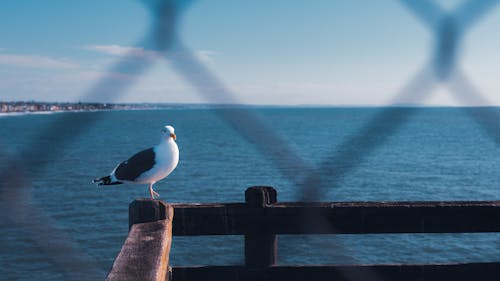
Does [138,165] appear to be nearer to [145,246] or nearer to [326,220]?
[326,220]

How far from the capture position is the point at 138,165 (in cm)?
396

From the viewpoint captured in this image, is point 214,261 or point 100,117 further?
point 214,261

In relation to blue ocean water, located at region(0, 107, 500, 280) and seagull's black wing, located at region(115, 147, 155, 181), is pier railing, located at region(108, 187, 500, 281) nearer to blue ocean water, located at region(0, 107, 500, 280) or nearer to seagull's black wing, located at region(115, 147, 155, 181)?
blue ocean water, located at region(0, 107, 500, 280)

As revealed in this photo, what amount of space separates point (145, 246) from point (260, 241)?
1.54m

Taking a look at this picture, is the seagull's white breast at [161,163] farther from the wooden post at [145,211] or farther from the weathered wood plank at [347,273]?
the wooden post at [145,211]

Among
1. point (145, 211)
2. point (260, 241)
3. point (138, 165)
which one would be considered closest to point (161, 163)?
point (138, 165)

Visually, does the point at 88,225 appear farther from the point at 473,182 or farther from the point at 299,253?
the point at 473,182

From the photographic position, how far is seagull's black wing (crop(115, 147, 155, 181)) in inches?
154

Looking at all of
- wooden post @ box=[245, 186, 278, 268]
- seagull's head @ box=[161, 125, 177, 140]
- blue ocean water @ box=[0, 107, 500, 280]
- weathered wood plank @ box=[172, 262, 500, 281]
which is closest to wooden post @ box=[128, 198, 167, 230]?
blue ocean water @ box=[0, 107, 500, 280]

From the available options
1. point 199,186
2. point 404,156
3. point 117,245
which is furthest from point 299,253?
point 404,156

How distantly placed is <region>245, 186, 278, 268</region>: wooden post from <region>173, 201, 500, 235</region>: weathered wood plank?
0.13 ft

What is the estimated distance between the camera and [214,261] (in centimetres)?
1919

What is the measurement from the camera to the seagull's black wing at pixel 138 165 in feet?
12.8

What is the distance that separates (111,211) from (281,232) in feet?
88.2
